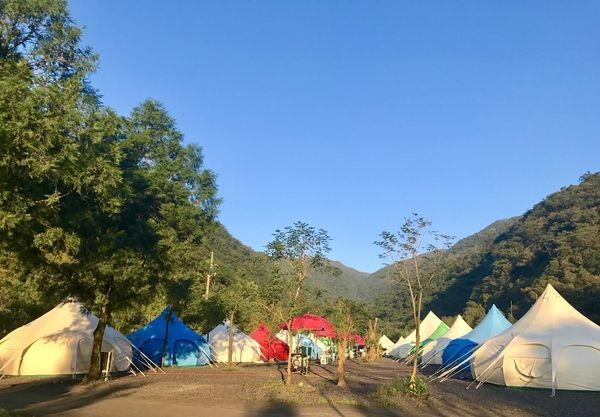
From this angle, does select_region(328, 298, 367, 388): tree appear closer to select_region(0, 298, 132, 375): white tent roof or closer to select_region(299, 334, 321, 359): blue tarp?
select_region(299, 334, 321, 359): blue tarp

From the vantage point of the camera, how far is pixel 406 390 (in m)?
16.6

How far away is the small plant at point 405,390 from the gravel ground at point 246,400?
0.95ft

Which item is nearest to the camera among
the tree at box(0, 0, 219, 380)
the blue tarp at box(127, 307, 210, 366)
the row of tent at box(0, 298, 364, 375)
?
the tree at box(0, 0, 219, 380)

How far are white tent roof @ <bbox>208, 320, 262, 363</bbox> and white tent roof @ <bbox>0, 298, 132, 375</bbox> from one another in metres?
12.2

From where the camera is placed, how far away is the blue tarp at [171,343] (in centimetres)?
3016

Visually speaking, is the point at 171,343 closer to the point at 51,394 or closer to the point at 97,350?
the point at 97,350

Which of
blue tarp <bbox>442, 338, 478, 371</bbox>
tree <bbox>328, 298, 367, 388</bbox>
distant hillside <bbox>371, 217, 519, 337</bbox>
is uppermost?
distant hillside <bbox>371, 217, 519, 337</bbox>

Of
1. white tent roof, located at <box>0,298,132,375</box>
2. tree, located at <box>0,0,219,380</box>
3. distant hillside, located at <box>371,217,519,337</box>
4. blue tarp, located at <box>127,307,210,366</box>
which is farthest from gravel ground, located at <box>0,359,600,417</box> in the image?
distant hillside, located at <box>371,217,519,337</box>

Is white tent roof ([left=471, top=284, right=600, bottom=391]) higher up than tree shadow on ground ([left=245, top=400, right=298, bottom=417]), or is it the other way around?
white tent roof ([left=471, top=284, right=600, bottom=391])

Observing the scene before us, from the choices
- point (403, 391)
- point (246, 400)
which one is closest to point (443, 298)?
point (403, 391)

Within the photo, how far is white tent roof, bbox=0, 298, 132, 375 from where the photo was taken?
76.0 feet

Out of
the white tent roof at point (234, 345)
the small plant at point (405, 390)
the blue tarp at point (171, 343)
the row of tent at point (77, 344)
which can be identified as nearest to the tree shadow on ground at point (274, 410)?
the small plant at point (405, 390)

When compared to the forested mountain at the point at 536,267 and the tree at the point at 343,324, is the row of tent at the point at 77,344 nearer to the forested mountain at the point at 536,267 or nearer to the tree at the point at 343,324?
the tree at the point at 343,324

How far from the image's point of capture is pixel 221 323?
1412 inches
